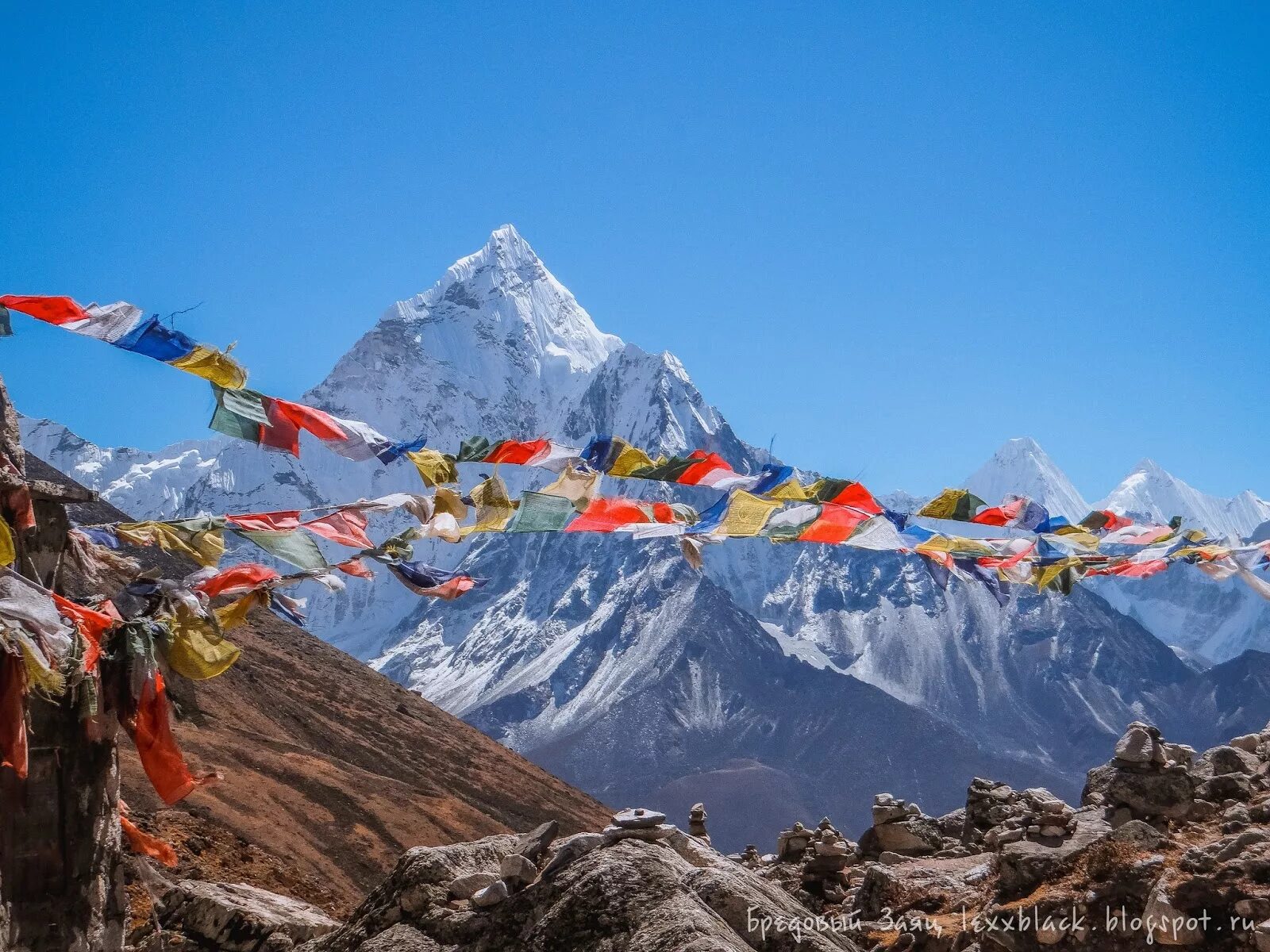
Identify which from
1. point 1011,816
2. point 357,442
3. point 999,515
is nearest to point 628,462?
point 357,442

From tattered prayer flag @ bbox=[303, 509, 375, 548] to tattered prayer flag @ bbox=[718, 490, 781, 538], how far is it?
3.69 meters

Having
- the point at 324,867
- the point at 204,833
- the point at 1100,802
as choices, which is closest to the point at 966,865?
the point at 1100,802

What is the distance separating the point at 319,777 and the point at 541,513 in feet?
111

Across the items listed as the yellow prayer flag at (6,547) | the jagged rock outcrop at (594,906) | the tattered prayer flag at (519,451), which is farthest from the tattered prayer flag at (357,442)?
the jagged rock outcrop at (594,906)

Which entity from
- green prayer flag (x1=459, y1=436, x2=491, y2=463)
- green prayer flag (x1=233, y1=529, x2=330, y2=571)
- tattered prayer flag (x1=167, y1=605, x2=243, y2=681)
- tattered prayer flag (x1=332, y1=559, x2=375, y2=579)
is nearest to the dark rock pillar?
tattered prayer flag (x1=167, y1=605, x2=243, y2=681)

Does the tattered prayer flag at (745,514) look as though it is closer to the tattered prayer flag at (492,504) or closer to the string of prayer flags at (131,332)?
the tattered prayer flag at (492,504)

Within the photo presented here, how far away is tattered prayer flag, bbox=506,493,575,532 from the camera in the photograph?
38.6ft

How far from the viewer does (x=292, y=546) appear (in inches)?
413

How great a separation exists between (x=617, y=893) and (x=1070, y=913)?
4.15m

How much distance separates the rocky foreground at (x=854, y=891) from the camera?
7.56m

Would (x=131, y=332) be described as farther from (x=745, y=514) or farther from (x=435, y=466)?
(x=745, y=514)

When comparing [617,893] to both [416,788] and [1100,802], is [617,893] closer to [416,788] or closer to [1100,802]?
[1100,802]

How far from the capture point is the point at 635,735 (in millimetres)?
197375

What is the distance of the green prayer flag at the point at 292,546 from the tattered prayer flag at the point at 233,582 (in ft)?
0.61
